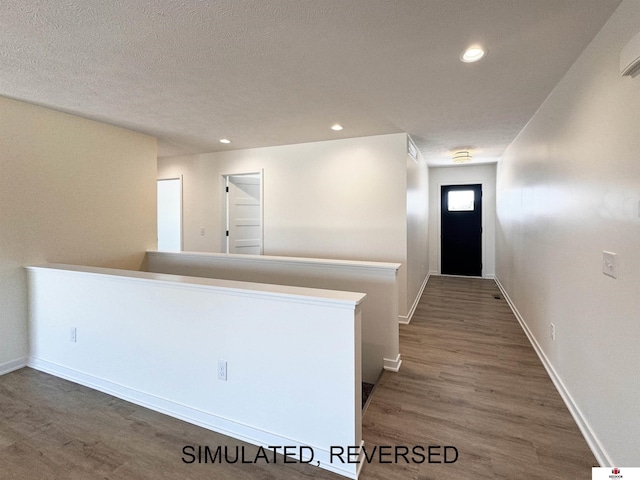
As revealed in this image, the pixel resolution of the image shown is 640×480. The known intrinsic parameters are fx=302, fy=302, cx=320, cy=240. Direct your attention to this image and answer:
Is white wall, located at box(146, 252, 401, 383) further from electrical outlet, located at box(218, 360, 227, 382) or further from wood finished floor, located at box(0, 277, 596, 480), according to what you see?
electrical outlet, located at box(218, 360, 227, 382)

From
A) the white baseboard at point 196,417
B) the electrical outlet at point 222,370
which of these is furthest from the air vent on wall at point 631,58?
the electrical outlet at point 222,370

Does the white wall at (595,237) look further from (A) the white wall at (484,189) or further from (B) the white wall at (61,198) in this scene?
(B) the white wall at (61,198)

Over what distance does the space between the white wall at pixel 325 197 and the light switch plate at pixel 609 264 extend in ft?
7.26

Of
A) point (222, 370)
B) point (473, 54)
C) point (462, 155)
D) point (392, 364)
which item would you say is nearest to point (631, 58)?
point (473, 54)

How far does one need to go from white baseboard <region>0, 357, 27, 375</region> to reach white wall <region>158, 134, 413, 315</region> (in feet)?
8.68

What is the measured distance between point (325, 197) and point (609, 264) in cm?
312

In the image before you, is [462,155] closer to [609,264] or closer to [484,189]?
[484,189]

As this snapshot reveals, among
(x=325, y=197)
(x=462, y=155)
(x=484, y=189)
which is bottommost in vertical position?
(x=325, y=197)

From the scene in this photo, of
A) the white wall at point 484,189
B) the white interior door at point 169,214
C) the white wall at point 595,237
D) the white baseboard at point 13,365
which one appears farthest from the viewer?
the white wall at point 484,189

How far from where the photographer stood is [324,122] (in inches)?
134

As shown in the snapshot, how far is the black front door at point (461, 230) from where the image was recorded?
6.82 metres

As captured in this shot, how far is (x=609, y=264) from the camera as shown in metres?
1.61

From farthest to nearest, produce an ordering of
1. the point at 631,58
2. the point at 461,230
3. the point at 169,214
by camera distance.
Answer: the point at 461,230 < the point at 169,214 < the point at 631,58

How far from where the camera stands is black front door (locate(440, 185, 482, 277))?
682cm
